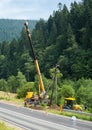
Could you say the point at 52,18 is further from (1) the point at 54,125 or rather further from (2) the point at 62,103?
(1) the point at 54,125

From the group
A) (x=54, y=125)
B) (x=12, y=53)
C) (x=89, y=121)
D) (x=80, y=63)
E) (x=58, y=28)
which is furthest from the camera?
(x=12, y=53)

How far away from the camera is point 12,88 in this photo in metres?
136

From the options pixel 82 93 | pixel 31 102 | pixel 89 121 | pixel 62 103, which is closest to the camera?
pixel 89 121

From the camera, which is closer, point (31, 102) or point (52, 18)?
point (31, 102)

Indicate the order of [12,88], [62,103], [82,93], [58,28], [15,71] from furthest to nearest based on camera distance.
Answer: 1. [15,71]
2. [58,28]
3. [12,88]
4. [82,93]
5. [62,103]

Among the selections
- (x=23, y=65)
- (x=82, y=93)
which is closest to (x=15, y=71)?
(x=23, y=65)

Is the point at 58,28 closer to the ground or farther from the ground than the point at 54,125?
farther from the ground

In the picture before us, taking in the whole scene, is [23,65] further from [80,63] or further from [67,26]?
[80,63]

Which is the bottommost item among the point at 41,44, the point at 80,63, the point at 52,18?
the point at 80,63

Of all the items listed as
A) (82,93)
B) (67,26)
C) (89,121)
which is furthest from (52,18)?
(89,121)

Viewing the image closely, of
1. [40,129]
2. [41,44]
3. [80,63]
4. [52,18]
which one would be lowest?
[40,129]

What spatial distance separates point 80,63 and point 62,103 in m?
66.3

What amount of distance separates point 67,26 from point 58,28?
858 inches

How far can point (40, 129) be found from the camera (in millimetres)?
34250
